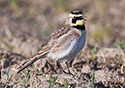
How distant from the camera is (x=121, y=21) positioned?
1312 cm

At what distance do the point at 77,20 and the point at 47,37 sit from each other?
3736mm

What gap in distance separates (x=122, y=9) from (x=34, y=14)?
3036 millimetres

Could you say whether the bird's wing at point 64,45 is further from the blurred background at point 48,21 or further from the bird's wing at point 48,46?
the blurred background at point 48,21

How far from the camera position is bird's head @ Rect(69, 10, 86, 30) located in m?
7.42

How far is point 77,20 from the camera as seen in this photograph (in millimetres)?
7453

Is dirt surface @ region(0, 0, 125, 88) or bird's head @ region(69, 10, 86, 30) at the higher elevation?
bird's head @ region(69, 10, 86, 30)

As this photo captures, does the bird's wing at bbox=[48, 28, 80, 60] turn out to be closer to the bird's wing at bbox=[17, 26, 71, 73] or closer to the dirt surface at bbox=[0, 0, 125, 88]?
the bird's wing at bbox=[17, 26, 71, 73]

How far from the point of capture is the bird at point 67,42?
719cm

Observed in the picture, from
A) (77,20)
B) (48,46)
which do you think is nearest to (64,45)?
(48,46)

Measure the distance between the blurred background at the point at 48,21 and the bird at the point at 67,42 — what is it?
A: 2.15 meters

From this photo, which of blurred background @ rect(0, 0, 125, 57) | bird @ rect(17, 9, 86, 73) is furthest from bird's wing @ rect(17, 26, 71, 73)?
blurred background @ rect(0, 0, 125, 57)

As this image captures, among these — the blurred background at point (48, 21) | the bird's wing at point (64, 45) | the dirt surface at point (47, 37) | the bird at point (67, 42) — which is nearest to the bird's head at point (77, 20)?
the bird at point (67, 42)

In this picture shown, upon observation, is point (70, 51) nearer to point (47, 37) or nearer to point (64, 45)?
point (64, 45)

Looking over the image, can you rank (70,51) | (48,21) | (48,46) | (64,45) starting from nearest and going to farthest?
(70,51), (64,45), (48,46), (48,21)
